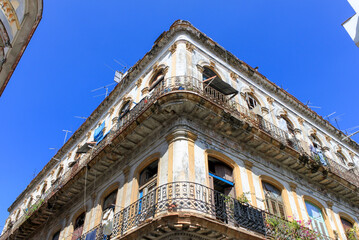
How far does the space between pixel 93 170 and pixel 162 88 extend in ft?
16.5

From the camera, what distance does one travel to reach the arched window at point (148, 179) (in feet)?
35.0

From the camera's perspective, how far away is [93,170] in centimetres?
1370

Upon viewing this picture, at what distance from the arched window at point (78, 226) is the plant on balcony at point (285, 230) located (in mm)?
7797

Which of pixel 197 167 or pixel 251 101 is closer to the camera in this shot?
pixel 197 167

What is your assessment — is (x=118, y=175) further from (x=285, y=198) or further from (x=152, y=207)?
(x=285, y=198)

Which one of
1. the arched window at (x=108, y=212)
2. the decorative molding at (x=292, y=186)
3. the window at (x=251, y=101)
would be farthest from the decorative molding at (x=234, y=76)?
the arched window at (x=108, y=212)

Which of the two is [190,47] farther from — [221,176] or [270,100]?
[221,176]

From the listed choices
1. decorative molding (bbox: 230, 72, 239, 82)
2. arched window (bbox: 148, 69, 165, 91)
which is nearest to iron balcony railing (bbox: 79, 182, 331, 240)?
arched window (bbox: 148, 69, 165, 91)

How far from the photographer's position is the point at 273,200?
11633 mm

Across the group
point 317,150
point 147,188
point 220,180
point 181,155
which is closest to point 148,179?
point 147,188

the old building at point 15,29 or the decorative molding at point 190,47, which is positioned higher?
the decorative molding at point 190,47

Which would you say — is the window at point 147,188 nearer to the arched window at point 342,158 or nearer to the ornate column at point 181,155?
the ornate column at point 181,155

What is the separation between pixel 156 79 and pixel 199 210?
7.54m

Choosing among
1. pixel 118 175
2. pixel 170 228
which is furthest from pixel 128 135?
pixel 170 228
